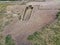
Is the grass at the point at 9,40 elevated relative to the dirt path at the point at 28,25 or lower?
lower

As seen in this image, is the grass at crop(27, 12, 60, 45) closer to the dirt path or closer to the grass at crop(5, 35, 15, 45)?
the dirt path

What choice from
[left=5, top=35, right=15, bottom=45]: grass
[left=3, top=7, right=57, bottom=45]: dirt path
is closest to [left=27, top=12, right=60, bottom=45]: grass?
[left=3, top=7, right=57, bottom=45]: dirt path

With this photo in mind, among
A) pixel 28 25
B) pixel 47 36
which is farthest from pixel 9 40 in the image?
pixel 47 36

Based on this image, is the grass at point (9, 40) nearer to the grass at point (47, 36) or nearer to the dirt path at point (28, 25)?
the dirt path at point (28, 25)

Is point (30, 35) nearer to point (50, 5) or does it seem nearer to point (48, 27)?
point (48, 27)

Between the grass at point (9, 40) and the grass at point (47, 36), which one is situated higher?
the grass at point (47, 36)

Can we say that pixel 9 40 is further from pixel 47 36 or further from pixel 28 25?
pixel 47 36

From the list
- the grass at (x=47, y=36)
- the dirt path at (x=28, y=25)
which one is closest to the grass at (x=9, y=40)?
the dirt path at (x=28, y=25)

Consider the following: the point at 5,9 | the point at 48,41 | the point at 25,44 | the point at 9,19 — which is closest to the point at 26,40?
the point at 25,44
